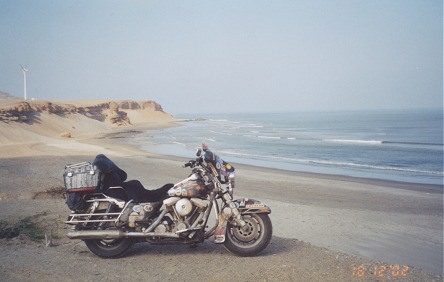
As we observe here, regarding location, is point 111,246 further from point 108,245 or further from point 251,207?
point 251,207

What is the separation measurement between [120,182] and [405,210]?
8634 millimetres

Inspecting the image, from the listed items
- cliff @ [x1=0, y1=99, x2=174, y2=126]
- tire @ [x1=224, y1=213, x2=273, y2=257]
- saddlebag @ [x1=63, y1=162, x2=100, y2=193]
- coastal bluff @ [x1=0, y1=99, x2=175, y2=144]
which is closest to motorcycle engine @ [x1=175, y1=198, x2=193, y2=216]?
tire @ [x1=224, y1=213, x2=273, y2=257]

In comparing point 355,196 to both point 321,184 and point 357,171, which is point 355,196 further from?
point 357,171

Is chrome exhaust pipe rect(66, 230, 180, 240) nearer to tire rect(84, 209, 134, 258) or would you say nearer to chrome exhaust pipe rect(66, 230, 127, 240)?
chrome exhaust pipe rect(66, 230, 127, 240)

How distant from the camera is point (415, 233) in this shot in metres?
8.95

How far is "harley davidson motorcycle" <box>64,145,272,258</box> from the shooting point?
6.02m

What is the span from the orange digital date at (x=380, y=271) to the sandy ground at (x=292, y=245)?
1 cm

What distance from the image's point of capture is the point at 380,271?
5652mm

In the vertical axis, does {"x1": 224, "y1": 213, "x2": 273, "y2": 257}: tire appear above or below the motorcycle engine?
below

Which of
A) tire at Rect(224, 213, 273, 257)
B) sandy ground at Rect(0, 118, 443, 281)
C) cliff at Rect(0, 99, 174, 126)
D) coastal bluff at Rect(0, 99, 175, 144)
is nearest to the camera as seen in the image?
sandy ground at Rect(0, 118, 443, 281)

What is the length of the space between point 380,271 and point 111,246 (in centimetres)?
386

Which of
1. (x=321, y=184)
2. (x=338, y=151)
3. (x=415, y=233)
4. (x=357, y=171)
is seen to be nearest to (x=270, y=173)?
(x=321, y=184)

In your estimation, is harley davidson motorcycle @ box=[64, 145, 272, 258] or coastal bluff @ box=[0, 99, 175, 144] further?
coastal bluff @ box=[0, 99, 175, 144]

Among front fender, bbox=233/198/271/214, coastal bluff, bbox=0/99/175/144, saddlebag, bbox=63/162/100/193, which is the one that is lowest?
coastal bluff, bbox=0/99/175/144
